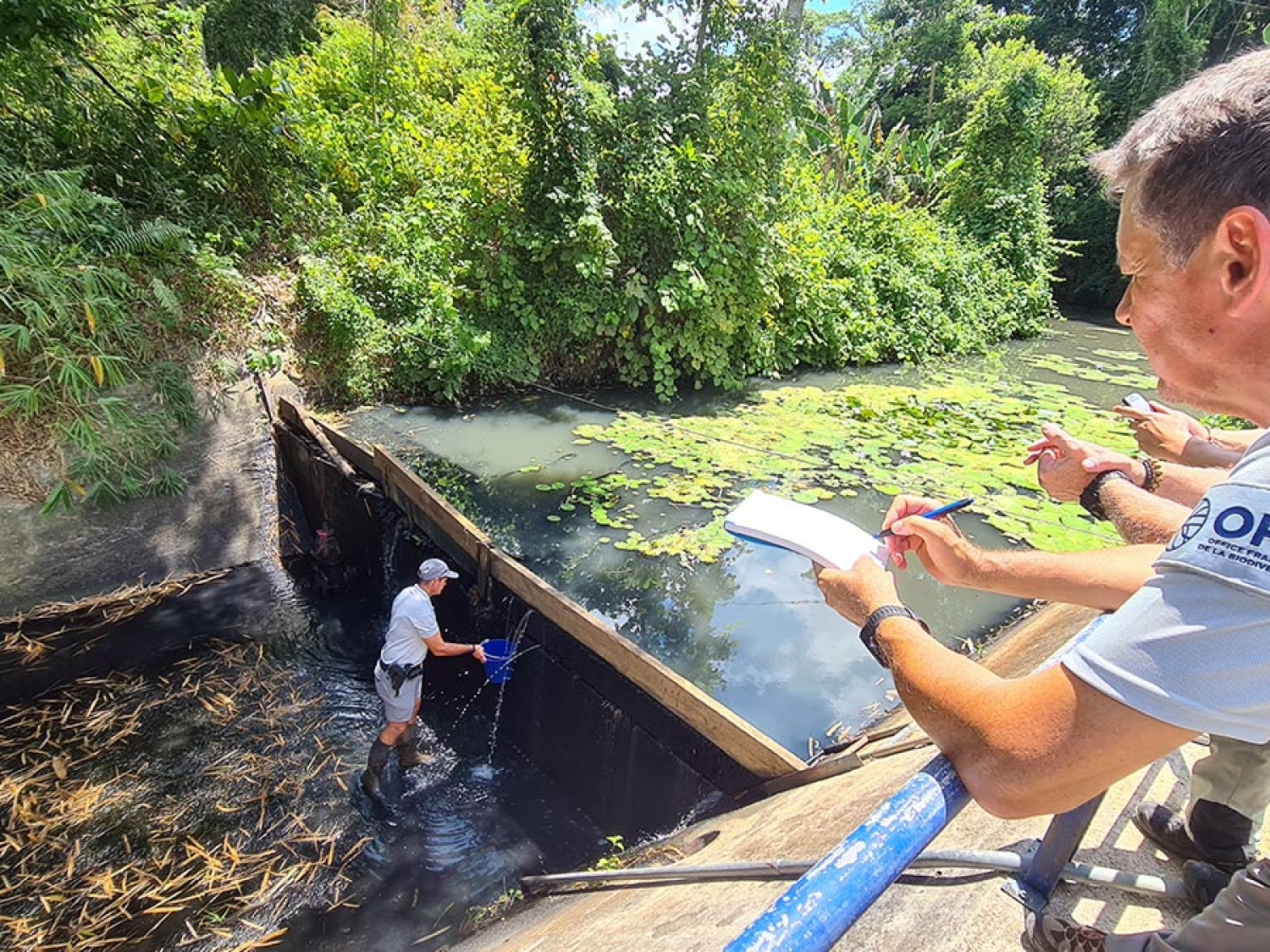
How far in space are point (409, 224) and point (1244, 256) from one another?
8.32 m

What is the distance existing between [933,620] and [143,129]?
28.2 ft

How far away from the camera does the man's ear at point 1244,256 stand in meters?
0.74

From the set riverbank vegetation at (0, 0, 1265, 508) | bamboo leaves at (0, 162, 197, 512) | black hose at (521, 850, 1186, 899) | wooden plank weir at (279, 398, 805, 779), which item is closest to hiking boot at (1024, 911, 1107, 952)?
black hose at (521, 850, 1186, 899)

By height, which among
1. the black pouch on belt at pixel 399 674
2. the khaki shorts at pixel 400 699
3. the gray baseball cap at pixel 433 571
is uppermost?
the gray baseball cap at pixel 433 571

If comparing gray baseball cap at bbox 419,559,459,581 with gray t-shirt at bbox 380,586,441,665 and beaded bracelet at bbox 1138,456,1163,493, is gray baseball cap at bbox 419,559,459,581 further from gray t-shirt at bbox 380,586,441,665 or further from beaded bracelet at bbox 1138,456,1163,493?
beaded bracelet at bbox 1138,456,1163,493

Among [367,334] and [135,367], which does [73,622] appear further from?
[367,334]

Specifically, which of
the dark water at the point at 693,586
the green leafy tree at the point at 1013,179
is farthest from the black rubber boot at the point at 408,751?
the green leafy tree at the point at 1013,179

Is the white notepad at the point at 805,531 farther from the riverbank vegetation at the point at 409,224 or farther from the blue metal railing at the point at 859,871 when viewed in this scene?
the riverbank vegetation at the point at 409,224

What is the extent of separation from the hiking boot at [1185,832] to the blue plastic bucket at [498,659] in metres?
3.14

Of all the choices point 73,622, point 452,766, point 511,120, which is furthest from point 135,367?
point 511,120

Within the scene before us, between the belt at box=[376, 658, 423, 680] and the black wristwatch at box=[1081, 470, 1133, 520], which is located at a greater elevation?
the black wristwatch at box=[1081, 470, 1133, 520]

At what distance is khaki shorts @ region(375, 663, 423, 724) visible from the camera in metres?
3.73

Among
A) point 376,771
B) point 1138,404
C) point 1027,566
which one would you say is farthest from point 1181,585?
point 376,771

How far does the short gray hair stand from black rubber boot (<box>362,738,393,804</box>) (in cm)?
413
